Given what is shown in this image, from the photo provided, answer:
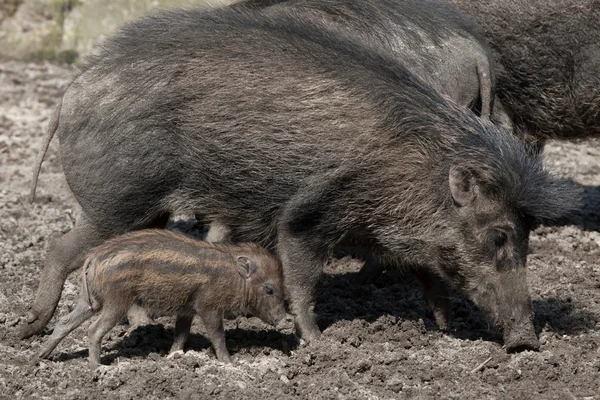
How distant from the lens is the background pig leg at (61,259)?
523 centimetres

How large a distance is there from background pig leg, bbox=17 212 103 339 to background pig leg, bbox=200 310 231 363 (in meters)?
0.78

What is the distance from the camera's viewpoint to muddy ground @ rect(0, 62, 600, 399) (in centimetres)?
459

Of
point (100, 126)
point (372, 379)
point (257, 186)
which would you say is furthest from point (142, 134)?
point (372, 379)

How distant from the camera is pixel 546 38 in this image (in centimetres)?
689

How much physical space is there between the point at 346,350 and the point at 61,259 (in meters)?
1.54

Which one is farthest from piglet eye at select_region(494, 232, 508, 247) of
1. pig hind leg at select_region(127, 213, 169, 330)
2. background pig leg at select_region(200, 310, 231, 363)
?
pig hind leg at select_region(127, 213, 169, 330)

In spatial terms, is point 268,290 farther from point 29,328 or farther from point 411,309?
point 29,328

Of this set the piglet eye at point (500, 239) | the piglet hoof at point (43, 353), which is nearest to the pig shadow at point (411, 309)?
the piglet eye at point (500, 239)

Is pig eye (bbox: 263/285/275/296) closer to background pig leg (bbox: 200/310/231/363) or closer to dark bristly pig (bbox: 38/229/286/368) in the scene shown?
dark bristly pig (bbox: 38/229/286/368)

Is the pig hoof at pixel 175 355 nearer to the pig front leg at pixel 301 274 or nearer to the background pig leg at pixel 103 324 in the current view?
the background pig leg at pixel 103 324

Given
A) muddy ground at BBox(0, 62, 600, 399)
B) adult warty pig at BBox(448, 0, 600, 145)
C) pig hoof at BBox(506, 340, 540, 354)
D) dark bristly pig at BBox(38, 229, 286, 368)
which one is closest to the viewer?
muddy ground at BBox(0, 62, 600, 399)

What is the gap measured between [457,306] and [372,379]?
1.28 m

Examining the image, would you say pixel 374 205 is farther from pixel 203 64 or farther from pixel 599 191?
pixel 599 191

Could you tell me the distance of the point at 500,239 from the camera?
5.21 metres
